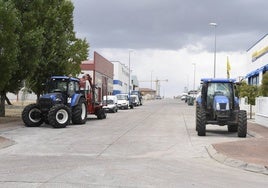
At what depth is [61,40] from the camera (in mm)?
33656

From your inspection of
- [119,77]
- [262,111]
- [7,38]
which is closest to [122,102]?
[262,111]

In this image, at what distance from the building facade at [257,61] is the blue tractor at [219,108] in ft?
74.8

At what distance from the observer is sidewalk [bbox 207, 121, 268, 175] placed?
12875mm

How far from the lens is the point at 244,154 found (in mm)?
14836

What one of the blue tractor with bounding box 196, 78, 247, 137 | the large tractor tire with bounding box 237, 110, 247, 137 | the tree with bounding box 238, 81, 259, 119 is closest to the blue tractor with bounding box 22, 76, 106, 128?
the blue tractor with bounding box 196, 78, 247, 137

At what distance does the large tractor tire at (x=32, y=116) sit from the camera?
85.0 ft

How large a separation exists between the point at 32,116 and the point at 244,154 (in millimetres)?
14510

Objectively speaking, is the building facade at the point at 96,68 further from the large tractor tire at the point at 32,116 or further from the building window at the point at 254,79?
the large tractor tire at the point at 32,116

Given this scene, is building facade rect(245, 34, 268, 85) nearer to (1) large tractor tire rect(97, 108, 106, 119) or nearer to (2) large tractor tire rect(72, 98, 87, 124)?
(1) large tractor tire rect(97, 108, 106, 119)

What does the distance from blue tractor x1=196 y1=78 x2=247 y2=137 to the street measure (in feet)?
3.06

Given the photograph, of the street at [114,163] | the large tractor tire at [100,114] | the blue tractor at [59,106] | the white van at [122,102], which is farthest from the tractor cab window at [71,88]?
the white van at [122,102]

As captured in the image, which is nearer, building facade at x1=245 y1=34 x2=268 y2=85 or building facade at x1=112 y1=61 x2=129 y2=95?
building facade at x1=245 y1=34 x2=268 y2=85

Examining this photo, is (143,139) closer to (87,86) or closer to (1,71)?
(1,71)

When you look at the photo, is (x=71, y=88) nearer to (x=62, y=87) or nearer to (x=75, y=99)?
(x=62, y=87)
